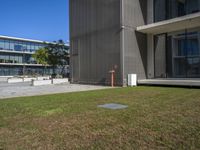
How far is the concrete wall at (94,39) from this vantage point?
47.1 feet

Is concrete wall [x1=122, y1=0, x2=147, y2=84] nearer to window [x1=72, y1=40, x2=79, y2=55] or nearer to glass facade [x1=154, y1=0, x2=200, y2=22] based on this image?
glass facade [x1=154, y1=0, x2=200, y2=22]

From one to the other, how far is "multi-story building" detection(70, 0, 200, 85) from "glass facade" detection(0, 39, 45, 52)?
42052mm

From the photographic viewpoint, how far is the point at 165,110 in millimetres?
5230

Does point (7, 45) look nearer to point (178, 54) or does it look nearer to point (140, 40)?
point (140, 40)

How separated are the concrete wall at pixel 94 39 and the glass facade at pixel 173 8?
3281 mm

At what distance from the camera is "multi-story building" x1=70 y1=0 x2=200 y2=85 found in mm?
13445

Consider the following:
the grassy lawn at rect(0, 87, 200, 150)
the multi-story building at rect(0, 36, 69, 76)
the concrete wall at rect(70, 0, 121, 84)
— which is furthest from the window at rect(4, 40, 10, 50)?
the grassy lawn at rect(0, 87, 200, 150)

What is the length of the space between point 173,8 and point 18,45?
160ft

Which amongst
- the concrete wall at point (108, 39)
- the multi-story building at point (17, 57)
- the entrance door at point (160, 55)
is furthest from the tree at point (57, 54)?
the multi-story building at point (17, 57)

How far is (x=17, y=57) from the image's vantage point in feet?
177

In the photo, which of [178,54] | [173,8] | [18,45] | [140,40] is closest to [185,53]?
[178,54]

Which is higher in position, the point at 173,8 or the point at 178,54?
the point at 173,8

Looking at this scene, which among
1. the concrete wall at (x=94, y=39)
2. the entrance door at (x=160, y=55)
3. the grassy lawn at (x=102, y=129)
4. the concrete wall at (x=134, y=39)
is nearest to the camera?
the grassy lawn at (x=102, y=129)

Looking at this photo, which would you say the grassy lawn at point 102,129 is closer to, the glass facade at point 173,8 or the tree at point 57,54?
the glass facade at point 173,8
